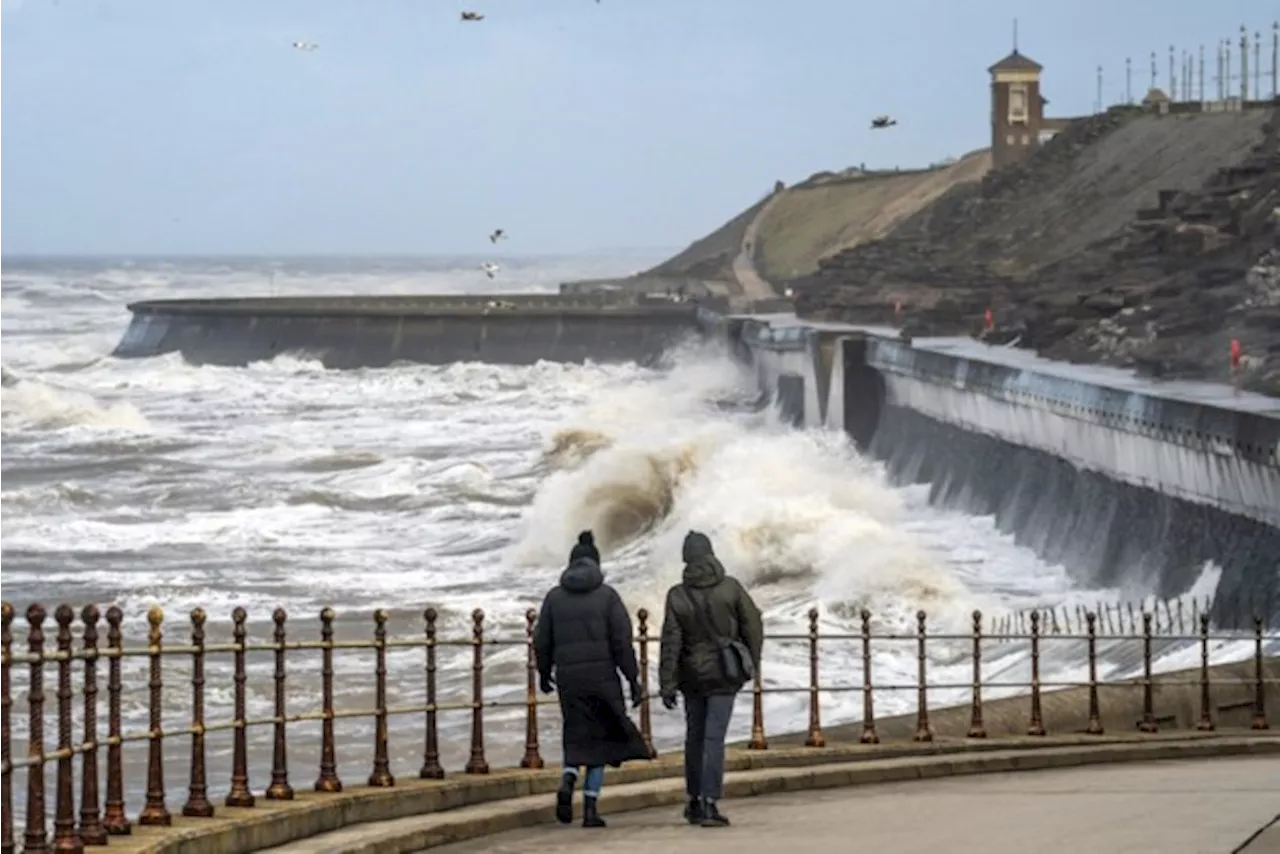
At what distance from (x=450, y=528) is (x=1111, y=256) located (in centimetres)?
2588

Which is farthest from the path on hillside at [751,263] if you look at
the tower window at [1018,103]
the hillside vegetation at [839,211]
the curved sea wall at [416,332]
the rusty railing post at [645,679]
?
the rusty railing post at [645,679]

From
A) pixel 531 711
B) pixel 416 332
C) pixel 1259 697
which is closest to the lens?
pixel 531 711

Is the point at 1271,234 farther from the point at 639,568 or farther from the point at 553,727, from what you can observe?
the point at 553,727

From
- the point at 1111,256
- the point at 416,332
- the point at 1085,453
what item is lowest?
the point at 1085,453

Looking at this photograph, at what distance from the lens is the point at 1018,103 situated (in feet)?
350

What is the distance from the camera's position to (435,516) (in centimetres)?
4109

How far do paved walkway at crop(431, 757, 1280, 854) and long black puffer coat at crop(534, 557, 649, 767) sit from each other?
32 centimetres

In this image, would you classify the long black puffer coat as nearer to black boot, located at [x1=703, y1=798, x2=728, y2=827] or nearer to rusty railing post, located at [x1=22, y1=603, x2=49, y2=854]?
black boot, located at [x1=703, y1=798, x2=728, y2=827]

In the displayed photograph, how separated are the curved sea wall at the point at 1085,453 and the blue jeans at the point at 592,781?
13.1 metres

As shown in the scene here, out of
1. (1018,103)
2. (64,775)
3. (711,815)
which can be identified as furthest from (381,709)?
(1018,103)

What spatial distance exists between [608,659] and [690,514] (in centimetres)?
2497

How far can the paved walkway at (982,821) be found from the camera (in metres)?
10.8

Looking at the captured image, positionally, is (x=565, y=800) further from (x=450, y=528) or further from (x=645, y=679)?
(x=450, y=528)

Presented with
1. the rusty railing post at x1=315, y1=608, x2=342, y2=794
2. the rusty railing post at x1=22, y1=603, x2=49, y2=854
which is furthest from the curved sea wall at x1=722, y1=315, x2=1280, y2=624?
the rusty railing post at x1=22, y1=603, x2=49, y2=854
